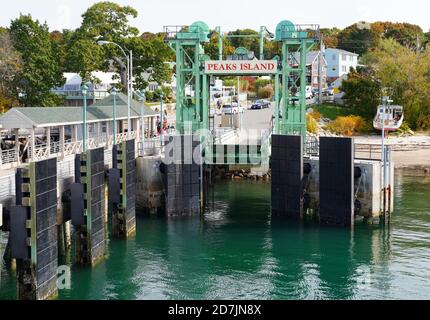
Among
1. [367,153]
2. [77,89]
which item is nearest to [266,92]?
[77,89]

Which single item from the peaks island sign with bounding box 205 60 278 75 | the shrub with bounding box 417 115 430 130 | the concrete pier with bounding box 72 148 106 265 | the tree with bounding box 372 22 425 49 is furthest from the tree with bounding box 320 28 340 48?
the concrete pier with bounding box 72 148 106 265

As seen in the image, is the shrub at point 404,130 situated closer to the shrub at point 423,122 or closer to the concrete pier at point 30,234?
the shrub at point 423,122

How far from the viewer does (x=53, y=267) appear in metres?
27.7

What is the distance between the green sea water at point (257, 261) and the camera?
3045 cm

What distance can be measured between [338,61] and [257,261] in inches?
4235

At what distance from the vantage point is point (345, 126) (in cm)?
8844

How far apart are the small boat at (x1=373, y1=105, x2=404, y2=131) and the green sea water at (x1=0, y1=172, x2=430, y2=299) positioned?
39511mm

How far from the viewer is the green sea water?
30.5m

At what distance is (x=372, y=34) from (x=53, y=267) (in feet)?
420

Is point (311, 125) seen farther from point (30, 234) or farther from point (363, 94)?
point (30, 234)

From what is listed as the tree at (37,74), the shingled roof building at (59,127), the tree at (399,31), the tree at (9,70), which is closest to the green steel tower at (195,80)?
the shingled roof building at (59,127)

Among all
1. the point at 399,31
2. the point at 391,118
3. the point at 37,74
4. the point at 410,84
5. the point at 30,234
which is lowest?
the point at 30,234
